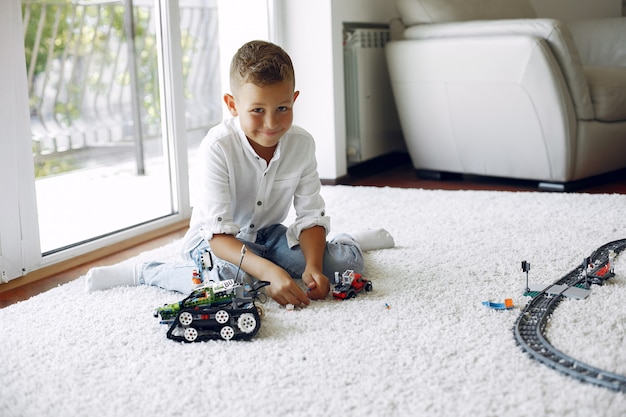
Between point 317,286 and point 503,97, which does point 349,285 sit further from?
point 503,97

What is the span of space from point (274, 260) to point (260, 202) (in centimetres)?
15

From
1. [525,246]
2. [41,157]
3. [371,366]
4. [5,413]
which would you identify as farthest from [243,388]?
[41,157]

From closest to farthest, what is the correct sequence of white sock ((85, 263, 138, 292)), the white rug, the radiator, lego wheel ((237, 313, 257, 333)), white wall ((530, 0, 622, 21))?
the white rug, lego wheel ((237, 313, 257, 333)), white sock ((85, 263, 138, 292)), the radiator, white wall ((530, 0, 622, 21))

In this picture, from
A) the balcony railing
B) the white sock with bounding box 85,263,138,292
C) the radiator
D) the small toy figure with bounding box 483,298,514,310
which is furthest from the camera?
the radiator

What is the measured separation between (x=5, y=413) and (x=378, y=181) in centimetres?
241

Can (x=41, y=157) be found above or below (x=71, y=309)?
above

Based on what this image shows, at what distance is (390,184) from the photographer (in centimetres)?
324

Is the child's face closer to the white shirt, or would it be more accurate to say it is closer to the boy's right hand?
the white shirt

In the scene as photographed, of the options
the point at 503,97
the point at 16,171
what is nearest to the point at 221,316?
the point at 16,171

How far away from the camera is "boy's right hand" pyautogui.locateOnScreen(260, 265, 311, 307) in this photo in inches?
58.3

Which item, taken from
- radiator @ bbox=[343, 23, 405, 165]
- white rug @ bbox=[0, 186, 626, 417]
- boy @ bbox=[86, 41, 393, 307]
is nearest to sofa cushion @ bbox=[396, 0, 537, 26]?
radiator @ bbox=[343, 23, 405, 165]

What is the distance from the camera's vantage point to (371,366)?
1201 millimetres

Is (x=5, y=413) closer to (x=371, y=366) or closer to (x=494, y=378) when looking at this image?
(x=371, y=366)

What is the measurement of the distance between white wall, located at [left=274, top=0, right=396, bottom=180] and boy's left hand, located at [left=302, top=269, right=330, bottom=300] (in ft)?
5.73
